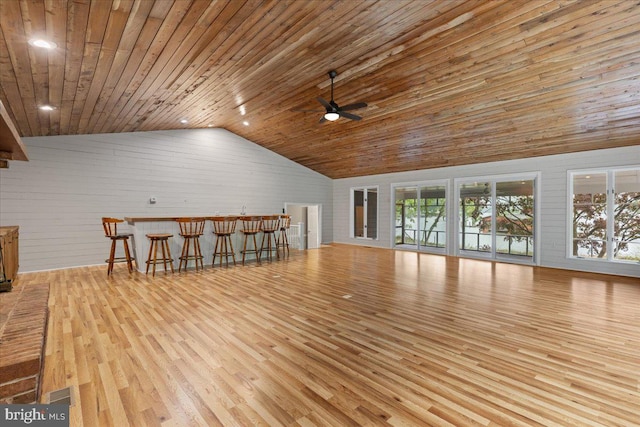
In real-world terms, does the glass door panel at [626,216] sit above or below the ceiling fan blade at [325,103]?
below

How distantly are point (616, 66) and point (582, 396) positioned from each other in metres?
4.09

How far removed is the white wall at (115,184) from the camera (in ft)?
19.7

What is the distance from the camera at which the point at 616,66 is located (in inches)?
148

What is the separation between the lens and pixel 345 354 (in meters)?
2.57

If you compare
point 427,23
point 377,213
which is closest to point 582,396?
point 427,23

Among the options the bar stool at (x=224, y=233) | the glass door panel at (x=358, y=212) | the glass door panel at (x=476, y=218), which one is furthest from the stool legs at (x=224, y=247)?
the glass door panel at (x=476, y=218)

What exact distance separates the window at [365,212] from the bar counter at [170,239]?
4.90m

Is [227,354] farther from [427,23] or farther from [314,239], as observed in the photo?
[314,239]

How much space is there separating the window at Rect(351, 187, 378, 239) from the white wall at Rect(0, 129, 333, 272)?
290 cm

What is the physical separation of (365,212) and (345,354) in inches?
327

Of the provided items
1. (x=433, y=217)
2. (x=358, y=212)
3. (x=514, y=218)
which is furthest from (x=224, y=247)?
(x=514, y=218)

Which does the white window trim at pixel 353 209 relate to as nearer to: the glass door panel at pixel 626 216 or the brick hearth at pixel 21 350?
the glass door panel at pixel 626 216

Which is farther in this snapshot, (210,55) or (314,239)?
(314,239)

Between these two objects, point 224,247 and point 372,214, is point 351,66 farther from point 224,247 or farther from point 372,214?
point 372,214
